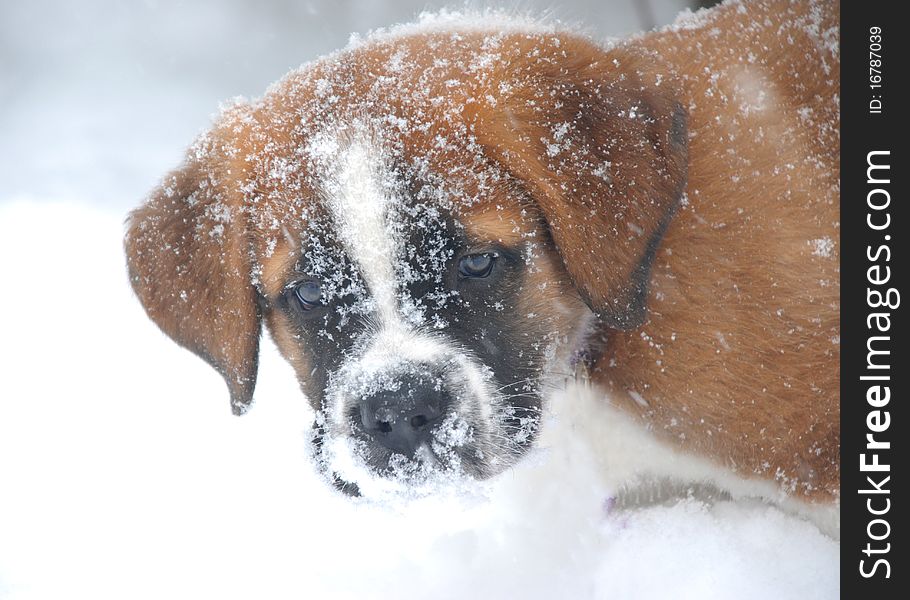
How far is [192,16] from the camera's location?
10.7 ft

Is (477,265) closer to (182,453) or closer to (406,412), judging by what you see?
(406,412)

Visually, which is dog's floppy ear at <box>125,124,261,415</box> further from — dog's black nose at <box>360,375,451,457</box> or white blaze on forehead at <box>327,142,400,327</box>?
dog's black nose at <box>360,375,451,457</box>

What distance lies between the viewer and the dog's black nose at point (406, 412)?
6.05 ft

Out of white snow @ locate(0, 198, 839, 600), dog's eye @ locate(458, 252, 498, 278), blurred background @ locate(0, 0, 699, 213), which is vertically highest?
A: blurred background @ locate(0, 0, 699, 213)

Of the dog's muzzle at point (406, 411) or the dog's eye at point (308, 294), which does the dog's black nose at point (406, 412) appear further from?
the dog's eye at point (308, 294)

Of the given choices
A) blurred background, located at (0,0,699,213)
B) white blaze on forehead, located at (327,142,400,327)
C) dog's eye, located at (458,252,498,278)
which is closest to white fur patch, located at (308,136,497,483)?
white blaze on forehead, located at (327,142,400,327)

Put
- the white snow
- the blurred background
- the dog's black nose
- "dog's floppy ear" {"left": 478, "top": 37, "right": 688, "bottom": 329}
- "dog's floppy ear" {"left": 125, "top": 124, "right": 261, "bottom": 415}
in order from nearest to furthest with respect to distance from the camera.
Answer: the dog's black nose, "dog's floppy ear" {"left": 478, "top": 37, "right": 688, "bottom": 329}, "dog's floppy ear" {"left": 125, "top": 124, "right": 261, "bottom": 415}, the white snow, the blurred background

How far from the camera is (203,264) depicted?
2.23 metres

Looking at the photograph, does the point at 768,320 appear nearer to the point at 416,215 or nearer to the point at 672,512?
the point at 672,512

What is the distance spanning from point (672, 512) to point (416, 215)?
1340 millimetres

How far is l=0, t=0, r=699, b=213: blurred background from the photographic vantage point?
9.45 ft

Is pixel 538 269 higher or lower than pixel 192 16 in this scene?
lower

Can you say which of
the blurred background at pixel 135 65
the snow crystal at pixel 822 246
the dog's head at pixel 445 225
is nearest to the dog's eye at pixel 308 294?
the dog's head at pixel 445 225
